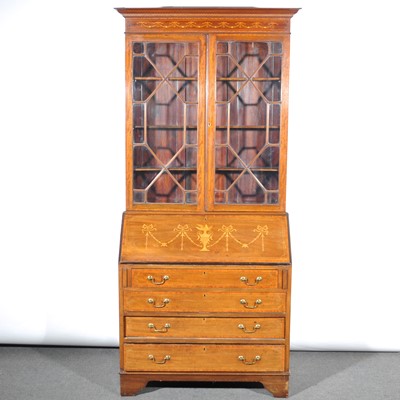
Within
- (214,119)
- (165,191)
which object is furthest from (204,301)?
(214,119)

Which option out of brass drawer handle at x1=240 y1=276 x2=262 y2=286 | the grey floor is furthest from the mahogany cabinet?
the grey floor

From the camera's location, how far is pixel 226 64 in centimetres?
337

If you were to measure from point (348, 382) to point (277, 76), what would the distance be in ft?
5.90

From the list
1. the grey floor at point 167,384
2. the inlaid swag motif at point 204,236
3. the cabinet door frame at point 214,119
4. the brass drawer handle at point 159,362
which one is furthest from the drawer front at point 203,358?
the cabinet door frame at point 214,119

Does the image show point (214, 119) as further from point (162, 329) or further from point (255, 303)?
point (162, 329)

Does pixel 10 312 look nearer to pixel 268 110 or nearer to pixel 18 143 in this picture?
pixel 18 143

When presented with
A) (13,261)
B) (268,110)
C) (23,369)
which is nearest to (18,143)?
(13,261)

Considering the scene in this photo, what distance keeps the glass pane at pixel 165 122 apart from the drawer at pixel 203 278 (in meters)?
0.41

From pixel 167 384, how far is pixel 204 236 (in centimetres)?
90

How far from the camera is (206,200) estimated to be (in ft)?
11.1

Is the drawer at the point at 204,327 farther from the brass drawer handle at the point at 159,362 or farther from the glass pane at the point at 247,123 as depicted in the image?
the glass pane at the point at 247,123

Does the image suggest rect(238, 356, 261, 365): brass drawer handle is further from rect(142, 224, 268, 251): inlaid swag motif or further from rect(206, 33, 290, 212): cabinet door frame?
rect(206, 33, 290, 212): cabinet door frame

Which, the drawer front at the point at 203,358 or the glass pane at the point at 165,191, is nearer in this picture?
the drawer front at the point at 203,358

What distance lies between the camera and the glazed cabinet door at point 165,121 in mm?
3330
